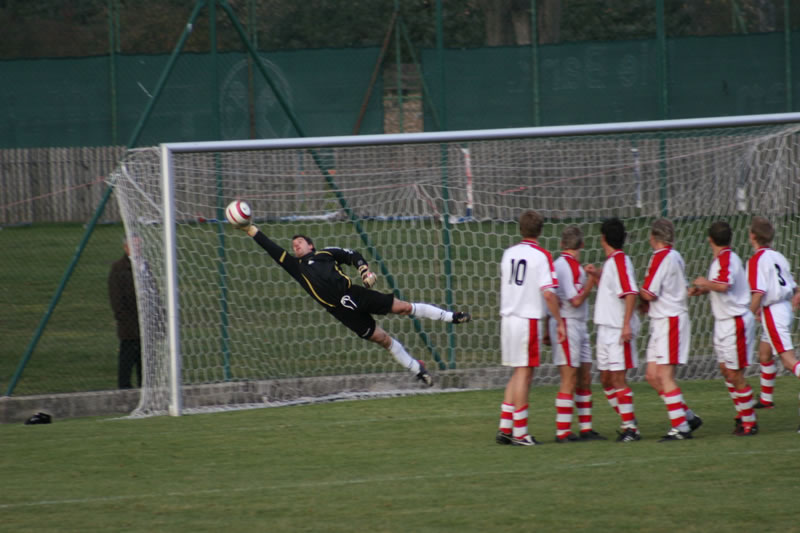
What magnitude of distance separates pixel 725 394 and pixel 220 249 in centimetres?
509

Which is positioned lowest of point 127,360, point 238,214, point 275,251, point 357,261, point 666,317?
point 127,360

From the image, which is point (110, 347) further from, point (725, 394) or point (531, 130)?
point (725, 394)

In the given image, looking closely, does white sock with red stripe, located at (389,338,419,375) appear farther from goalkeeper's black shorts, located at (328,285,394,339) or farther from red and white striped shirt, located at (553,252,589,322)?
red and white striped shirt, located at (553,252,589,322)

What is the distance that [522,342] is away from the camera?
724cm

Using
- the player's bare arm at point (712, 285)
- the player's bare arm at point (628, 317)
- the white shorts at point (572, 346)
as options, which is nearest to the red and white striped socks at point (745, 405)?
the player's bare arm at point (712, 285)

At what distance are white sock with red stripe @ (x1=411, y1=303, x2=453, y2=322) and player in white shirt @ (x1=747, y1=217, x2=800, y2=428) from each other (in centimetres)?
298

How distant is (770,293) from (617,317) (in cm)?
133

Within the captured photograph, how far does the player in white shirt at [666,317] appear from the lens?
23.7 feet

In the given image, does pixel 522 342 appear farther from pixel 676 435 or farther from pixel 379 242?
pixel 379 242

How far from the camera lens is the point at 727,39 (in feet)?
55.2

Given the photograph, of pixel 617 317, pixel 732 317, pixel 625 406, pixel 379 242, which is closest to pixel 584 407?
pixel 625 406

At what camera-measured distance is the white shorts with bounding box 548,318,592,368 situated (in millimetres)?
7309

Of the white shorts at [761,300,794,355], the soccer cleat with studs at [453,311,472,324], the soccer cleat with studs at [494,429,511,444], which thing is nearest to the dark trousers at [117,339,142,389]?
the soccer cleat with studs at [453,311,472,324]

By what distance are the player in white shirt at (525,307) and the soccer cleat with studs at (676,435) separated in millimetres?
992
